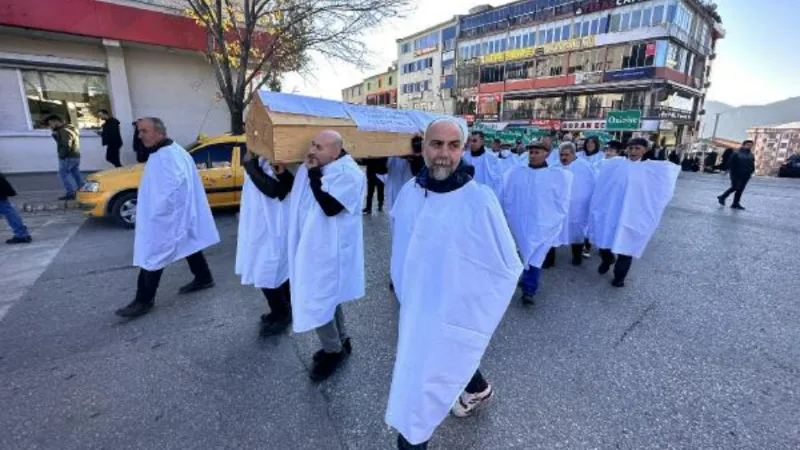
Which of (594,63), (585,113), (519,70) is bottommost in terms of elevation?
(585,113)

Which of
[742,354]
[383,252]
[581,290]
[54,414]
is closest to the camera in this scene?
[54,414]

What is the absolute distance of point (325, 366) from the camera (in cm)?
275

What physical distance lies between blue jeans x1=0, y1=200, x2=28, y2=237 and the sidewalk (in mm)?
2417

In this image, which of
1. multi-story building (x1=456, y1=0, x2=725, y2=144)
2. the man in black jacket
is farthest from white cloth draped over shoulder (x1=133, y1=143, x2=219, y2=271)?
multi-story building (x1=456, y1=0, x2=725, y2=144)

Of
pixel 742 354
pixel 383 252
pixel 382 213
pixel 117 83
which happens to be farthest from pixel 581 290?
pixel 117 83

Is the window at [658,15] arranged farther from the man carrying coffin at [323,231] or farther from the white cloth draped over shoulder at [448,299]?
the white cloth draped over shoulder at [448,299]

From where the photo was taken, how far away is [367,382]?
2.70 metres

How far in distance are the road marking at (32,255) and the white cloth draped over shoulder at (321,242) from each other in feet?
10.8

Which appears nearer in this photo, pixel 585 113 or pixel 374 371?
pixel 374 371

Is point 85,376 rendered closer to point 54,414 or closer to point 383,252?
point 54,414

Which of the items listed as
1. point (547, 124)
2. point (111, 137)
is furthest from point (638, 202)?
point (547, 124)

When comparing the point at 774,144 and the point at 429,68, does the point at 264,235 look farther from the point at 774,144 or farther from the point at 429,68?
the point at 774,144

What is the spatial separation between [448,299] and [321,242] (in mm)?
1052

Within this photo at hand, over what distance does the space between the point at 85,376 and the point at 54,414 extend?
40cm
